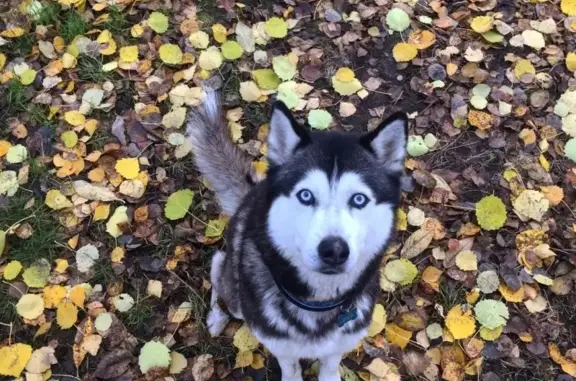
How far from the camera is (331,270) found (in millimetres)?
2404

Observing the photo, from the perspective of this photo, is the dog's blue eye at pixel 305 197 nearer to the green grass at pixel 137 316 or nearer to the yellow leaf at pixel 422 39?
the green grass at pixel 137 316

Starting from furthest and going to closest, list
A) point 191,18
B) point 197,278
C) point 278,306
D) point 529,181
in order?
1. point 191,18
2. point 529,181
3. point 197,278
4. point 278,306

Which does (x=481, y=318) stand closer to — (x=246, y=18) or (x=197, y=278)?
(x=197, y=278)

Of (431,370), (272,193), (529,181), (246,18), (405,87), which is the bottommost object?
(431,370)

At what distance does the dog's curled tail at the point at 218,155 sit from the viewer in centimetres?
340

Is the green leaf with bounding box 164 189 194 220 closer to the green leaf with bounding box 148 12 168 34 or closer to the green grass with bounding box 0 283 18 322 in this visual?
the green grass with bounding box 0 283 18 322

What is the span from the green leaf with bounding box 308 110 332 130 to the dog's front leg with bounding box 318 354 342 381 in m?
1.69

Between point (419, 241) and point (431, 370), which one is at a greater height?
point (419, 241)

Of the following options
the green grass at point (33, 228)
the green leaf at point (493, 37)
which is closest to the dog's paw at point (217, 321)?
the green grass at point (33, 228)

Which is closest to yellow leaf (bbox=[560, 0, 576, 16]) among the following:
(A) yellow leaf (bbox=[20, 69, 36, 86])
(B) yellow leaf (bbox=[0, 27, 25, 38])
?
(A) yellow leaf (bbox=[20, 69, 36, 86])

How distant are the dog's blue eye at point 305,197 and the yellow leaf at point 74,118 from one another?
2310mm

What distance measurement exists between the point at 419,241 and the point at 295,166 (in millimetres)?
1445

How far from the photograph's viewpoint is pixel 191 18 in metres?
4.65

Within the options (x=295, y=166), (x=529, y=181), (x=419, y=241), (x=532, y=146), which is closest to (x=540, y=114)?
(x=532, y=146)
